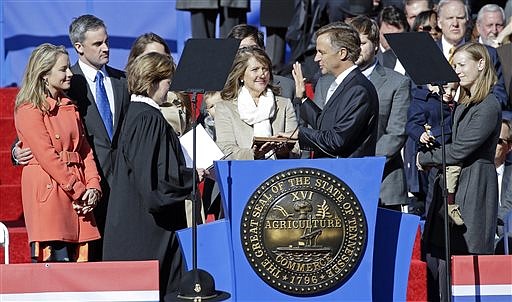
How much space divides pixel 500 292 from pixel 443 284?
0.95 metres

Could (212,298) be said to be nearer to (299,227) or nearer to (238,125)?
(299,227)

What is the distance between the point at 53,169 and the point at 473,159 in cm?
252

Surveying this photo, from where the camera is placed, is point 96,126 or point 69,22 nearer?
point 96,126

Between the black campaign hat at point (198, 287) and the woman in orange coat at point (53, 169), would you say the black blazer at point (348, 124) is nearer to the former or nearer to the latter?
the black campaign hat at point (198, 287)

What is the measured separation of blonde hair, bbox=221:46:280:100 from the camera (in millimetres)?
7449

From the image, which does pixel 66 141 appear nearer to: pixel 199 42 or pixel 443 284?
pixel 199 42

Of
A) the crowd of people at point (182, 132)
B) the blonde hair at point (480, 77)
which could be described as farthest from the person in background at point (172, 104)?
the blonde hair at point (480, 77)

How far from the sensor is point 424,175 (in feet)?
28.9

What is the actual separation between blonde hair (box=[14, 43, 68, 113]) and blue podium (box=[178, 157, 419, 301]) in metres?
1.48

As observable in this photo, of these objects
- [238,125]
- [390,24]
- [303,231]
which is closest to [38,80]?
[238,125]

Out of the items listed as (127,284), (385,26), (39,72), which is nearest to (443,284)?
(127,284)

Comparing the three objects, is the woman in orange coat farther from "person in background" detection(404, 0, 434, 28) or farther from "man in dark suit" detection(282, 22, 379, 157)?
"person in background" detection(404, 0, 434, 28)

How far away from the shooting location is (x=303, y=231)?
234 inches

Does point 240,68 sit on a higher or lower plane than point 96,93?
higher
